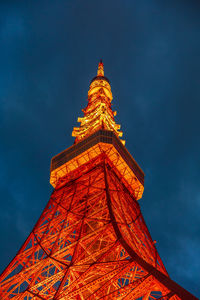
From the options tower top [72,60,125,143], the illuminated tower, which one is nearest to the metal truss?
the illuminated tower

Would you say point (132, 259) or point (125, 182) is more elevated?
point (125, 182)

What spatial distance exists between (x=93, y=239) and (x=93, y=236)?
17 centimetres

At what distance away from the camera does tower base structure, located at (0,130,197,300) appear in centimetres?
1223

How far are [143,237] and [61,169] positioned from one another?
34.4 feet

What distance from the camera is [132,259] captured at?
12.4 meters

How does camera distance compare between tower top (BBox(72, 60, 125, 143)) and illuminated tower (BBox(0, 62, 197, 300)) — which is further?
tower top (BBox(72, 60, 125, 143))

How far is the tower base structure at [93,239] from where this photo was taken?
1223cm

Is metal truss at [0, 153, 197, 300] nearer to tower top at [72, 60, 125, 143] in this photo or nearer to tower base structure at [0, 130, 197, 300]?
tower base structure at [0, 130, 197, 300]

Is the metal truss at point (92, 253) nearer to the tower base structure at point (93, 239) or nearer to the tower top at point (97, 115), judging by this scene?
the tower base structure at point (93, 239)

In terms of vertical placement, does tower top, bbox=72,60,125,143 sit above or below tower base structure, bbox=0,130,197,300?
above

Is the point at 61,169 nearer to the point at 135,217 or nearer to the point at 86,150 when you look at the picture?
the point at 86,150

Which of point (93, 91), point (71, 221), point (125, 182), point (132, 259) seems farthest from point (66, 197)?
point (93, 91)

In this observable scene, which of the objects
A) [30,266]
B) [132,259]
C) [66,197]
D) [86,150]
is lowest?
[132,259]

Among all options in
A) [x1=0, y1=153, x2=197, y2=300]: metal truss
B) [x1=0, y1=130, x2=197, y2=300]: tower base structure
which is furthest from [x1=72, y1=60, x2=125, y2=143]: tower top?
[x1=0, y1=153, x2=197, y2=300]: metal truss
